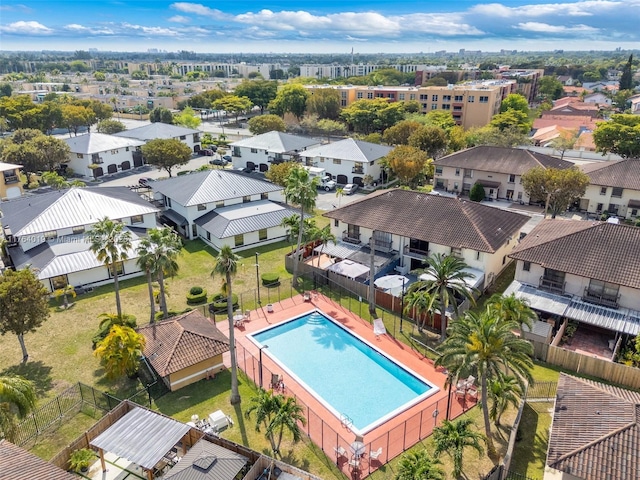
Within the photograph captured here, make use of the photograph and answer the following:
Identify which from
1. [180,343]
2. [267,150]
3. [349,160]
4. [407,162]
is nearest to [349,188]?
[349,160]

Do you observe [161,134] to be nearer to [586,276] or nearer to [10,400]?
[10,400]

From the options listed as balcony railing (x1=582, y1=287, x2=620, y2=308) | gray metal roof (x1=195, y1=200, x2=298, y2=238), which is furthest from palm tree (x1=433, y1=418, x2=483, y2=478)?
gray metal roof (x1=195, y1=200, x2=298, y2=238)

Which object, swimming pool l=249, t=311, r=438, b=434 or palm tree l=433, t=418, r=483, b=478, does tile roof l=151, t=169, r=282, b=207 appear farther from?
palm tree l=433, t=418, r=483, b=478

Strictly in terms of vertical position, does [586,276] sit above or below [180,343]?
above

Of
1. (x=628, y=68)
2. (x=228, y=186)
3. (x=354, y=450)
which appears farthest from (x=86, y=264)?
(x=628, y=68)

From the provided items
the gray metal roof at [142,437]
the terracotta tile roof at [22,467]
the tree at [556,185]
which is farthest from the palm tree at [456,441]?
the tree at [556,185]
